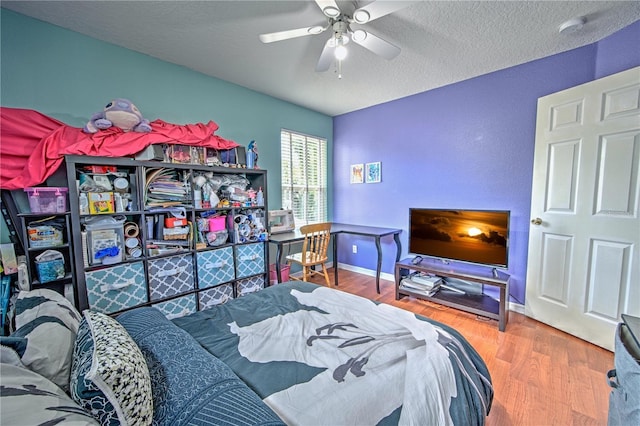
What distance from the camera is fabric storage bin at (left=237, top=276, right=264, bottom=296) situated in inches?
100.0

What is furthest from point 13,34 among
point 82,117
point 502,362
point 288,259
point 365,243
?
point 502,362

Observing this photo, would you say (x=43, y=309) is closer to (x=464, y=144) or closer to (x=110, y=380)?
(x=110, y=380)

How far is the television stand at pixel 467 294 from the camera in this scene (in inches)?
89.5

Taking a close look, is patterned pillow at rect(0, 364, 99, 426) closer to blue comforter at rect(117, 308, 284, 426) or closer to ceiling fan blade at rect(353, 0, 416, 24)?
blue comforter at rect(117, 308, 284, 426)

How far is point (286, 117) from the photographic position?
3432 millimetres

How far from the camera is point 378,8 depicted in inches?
55.4

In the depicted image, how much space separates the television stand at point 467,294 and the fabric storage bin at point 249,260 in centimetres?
153

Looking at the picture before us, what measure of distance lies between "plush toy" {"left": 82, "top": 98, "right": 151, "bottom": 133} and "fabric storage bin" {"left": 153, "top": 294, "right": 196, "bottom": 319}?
139 cm

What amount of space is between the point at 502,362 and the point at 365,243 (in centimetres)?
216

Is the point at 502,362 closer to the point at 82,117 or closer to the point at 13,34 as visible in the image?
the point at 82,117

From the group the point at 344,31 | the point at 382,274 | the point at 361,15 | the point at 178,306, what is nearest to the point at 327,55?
the point at 344,31

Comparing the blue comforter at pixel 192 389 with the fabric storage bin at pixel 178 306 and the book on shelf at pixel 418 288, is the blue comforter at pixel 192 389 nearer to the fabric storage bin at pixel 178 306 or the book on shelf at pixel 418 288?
the fabric storage bin at pixel 178 306

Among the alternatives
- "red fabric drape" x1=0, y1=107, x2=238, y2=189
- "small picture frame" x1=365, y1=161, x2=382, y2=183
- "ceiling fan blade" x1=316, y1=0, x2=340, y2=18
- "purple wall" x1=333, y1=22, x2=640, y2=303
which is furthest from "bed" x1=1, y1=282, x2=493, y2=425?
"small picture frame" x1=365, y1=161, x2=382, y2=183

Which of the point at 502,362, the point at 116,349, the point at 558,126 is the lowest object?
the point at 502,362
